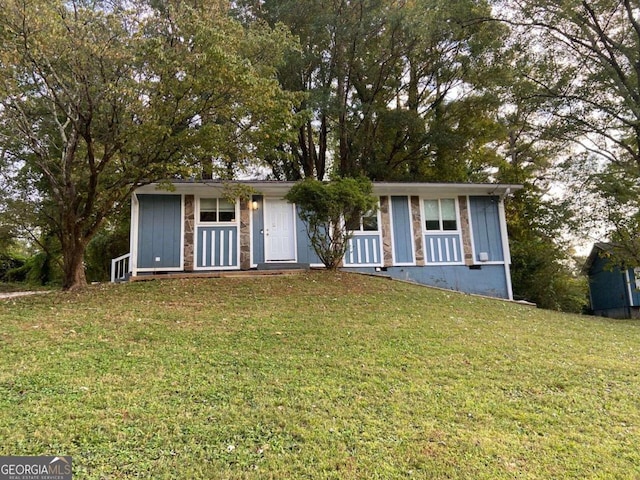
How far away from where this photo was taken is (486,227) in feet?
35.9

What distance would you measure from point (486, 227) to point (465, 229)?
2.22 feet

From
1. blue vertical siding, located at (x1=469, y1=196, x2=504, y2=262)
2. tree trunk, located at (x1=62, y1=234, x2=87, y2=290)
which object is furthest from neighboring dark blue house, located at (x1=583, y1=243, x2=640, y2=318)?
tree trunk, located at (x1=62, y1=234, x2=87, y2=290)

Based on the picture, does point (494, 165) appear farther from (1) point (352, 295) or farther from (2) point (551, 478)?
(2) point (551, 478)

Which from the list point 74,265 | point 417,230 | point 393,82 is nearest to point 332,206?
point 417,230

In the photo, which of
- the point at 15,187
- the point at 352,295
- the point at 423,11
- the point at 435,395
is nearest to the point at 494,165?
the point at 423,11

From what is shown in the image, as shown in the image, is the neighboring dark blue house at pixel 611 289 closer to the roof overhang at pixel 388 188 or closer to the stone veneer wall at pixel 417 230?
the roof overhang at pixel 388 188

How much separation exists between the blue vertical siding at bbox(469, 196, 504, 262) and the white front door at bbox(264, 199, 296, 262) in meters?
5.14

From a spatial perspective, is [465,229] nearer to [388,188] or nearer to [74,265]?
[388,188]

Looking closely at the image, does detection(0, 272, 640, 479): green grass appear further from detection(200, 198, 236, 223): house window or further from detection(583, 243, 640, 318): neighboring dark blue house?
detection(583, 243, 640, 318): neighboring dark blue house

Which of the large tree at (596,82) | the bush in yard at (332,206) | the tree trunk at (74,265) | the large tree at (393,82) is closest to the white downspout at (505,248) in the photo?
the large tree at (596,82)

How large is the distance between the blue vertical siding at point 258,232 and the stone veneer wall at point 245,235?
4.1 inches

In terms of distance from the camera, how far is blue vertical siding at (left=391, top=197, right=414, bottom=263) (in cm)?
1050

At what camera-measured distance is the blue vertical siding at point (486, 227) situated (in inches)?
424

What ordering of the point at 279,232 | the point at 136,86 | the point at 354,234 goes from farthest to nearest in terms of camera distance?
the point at 354,234 → the point at 279,232 → the point at 136,86
